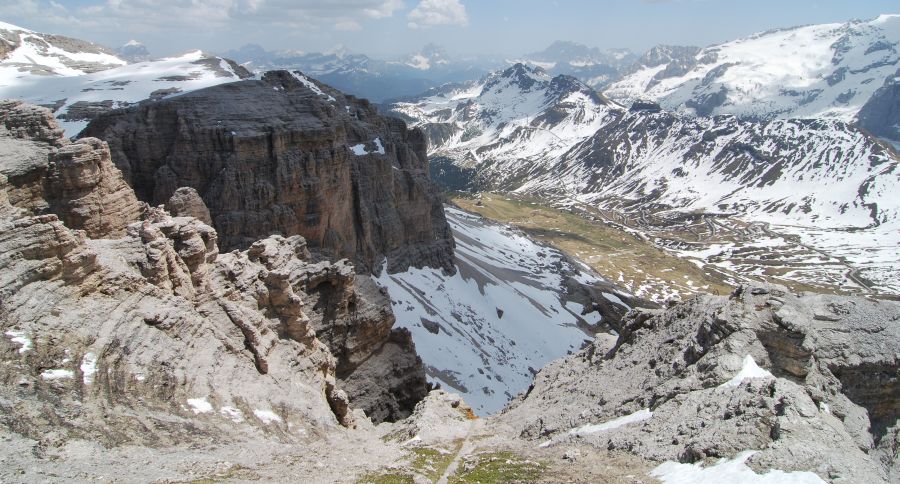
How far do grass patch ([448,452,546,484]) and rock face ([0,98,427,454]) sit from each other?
8.50m

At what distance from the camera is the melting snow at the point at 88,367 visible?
21.6 m

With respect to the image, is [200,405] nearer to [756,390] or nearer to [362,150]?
[756,390]

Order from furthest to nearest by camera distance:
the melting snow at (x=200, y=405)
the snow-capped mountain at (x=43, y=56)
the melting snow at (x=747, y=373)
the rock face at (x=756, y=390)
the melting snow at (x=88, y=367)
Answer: the snow-capped mountain at (x=43, y=56)
the melting snow at (x=747, y=373)
the melting snow at (x=200, y=405)
the melting snow at (x=88, y=367)
the rock face at (x=756, y=390)

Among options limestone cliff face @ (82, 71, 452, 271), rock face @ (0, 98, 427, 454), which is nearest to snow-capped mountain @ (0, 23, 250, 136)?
limestone cliff face @ (82, 71, 452, 271)

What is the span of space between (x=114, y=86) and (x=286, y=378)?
243 ft

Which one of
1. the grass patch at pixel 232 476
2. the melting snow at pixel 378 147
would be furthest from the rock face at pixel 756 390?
the melting snow at pixel 378 147

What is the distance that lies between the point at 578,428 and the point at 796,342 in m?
12.1

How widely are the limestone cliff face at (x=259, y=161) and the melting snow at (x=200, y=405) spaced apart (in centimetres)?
4170

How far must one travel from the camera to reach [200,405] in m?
25.0

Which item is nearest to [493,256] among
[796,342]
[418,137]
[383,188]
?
[418,137]

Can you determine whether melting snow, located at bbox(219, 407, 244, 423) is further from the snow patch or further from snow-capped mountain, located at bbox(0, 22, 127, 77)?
snow-capped mountain, located at bbox(0, 22, 127, 77)

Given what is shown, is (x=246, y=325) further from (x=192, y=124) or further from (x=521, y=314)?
(x=521, y=314)

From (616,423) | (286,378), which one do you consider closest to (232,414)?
(286,378)

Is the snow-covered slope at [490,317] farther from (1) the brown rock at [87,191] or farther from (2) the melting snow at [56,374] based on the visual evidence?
(2) the melting snow at [56,374]
